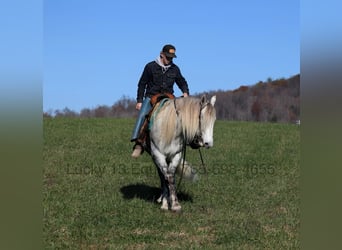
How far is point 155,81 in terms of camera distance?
281 inches

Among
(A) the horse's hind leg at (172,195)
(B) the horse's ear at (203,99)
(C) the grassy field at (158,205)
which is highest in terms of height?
(B) the horse's ear at (203,99)

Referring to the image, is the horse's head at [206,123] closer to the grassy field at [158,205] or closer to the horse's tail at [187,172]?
the horse's tail at [187,172]

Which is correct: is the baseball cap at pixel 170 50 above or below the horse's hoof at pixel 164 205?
above

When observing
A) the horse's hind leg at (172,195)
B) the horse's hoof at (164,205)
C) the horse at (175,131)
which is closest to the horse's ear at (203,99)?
the horse at (175,131)

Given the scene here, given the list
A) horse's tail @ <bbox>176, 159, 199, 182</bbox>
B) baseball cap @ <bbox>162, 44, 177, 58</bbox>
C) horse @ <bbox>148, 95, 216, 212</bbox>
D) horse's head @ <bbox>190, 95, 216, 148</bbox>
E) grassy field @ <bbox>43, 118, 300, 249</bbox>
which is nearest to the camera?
grassy field @ <bbox>43, 118, 300, 249</bbox>

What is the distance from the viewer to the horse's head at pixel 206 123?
20.0 ft

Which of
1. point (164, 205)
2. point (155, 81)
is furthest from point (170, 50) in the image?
point (164, 205)

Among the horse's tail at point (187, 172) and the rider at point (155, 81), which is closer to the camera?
the rider at point (155, 81)

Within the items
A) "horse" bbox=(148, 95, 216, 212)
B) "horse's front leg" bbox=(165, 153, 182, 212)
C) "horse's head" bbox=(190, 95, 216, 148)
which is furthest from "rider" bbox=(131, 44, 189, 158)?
"horse's head" bbox=(190, 95, 216, 148)

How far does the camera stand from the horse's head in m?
6.09

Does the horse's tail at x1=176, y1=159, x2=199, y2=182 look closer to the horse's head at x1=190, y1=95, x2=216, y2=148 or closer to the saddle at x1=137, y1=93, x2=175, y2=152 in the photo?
the saddle at x1=137, y1=93, x2=175, y2=152

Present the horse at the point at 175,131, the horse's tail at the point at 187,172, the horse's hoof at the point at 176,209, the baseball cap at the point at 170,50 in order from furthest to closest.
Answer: the horse's tail at the point at 187,172 → the baseball cap at the point at 170,50 → the horse's hoof at the point at 176,209 → the horse at the point at 175,131

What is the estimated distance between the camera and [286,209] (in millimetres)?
7125
